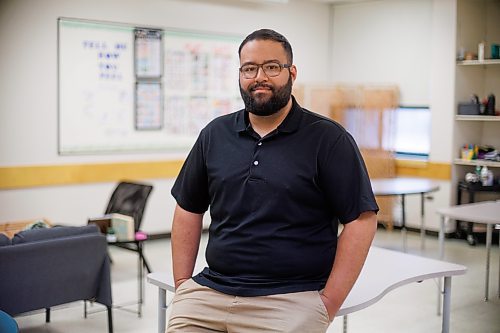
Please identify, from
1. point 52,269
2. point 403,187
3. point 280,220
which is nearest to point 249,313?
point 280,220

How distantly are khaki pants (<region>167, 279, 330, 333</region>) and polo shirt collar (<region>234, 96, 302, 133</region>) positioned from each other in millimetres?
577

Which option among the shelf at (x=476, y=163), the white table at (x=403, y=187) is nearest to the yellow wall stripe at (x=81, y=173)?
the white table at (x=403, y=187)

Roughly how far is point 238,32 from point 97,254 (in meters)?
4.29

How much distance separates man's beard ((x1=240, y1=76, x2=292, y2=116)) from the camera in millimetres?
2416

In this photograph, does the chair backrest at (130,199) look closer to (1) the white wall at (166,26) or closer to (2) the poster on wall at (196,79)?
(1) the white wall at (166,26)

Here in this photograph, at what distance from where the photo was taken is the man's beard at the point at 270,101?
2.42m

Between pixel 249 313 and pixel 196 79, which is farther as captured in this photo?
pixel 196 79

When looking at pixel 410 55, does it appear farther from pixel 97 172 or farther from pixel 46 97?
pixel 46 97

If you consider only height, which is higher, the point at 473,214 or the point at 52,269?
the point at 473,214

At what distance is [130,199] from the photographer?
5.97 metres

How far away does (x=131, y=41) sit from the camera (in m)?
7.01

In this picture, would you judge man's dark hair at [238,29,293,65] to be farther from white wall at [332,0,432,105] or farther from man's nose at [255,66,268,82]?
white wall at [332,0,432,105]

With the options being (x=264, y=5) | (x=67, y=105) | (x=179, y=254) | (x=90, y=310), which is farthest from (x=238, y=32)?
(x=179, y=254)

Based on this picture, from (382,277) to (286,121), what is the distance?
92cm
